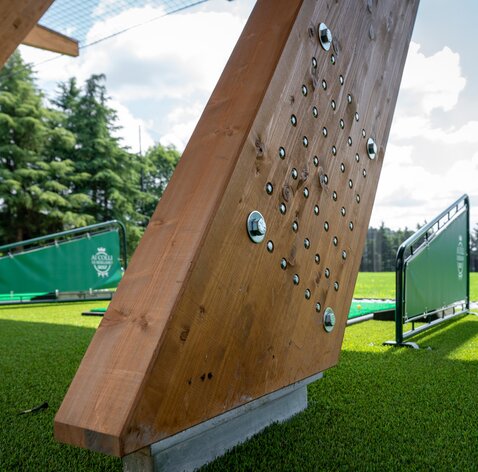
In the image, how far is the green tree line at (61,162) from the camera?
17406 mm

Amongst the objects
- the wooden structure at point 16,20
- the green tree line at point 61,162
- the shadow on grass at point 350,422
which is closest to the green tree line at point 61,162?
the green tree line at point 61,162

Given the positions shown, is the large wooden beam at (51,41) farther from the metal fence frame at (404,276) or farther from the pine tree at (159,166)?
the pine tree at (159,166)

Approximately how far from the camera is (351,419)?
5.75ft

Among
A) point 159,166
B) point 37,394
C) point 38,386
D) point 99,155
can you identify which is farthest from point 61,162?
point 37,394

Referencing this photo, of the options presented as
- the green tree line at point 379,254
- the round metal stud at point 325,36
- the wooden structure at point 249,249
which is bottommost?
the green tree line at point 379,254

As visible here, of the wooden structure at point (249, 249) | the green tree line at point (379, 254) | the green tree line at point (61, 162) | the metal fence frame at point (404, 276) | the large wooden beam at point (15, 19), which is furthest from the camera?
the green tree line at point (379, 254)

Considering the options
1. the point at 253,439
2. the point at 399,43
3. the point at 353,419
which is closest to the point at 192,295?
the point at 253,439

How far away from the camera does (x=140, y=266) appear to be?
1.16 meters

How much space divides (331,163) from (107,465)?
1295 millimetres

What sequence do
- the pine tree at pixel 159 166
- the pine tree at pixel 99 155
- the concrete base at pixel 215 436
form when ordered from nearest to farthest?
the concrete base at pixel 215 436 → the pine tree at pixel 99 155 → the pine tree at pixel 159 166

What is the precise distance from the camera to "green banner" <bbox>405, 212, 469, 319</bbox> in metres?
3.87

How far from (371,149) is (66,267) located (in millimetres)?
7388

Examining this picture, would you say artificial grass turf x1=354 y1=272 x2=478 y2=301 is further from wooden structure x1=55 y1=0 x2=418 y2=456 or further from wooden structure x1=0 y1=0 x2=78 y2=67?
wooden structure x1=0 y1=0 x2=78 y2=67

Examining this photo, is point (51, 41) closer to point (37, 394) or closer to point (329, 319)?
point (37, 394)
